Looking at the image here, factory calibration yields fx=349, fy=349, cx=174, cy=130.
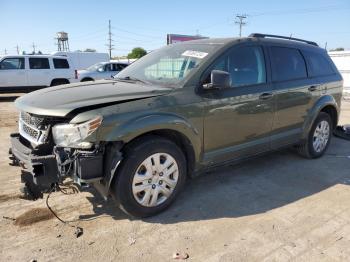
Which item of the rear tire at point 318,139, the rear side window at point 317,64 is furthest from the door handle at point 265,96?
the rear tire at point 318,139

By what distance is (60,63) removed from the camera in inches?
616

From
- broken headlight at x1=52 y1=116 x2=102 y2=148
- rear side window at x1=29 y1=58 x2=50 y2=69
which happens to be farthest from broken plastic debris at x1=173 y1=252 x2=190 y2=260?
rear side window at x1=29 y1=58 x2=50 y2=69

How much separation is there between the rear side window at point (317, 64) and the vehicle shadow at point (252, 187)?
1.40m

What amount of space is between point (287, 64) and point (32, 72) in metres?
12.8

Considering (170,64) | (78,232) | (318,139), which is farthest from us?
(318,139)

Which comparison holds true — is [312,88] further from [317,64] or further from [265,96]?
[265,96]

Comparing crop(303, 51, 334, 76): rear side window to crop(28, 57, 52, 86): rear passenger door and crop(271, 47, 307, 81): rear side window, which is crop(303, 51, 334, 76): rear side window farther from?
crop(28, 57, 52, 86): rear passenger door

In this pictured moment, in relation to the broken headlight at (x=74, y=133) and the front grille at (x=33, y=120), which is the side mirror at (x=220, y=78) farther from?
the front grille at (x=33, y=120)

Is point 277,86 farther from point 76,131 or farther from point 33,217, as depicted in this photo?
point 33,217

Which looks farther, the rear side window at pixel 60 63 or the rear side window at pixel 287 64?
the rear side window at pixel 60 63

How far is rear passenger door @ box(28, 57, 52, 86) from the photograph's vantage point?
15.0 meters

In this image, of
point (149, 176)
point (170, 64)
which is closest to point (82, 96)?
point (149, 176)

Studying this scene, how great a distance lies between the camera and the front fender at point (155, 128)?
3.16m

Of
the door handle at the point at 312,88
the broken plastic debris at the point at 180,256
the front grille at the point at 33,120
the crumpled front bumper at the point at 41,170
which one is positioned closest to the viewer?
the broken plastic debris at the point at 180,256
